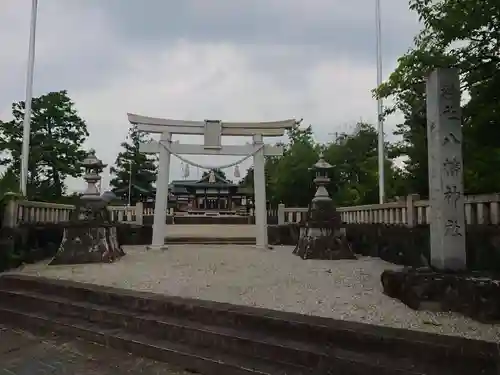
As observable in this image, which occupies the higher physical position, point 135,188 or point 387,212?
point 135,188

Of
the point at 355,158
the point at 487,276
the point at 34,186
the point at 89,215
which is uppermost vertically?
the point at 355,158

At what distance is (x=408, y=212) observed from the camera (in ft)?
27.2

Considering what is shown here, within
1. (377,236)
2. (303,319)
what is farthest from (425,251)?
(303,319)

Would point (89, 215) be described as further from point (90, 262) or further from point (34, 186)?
point (34, 186)

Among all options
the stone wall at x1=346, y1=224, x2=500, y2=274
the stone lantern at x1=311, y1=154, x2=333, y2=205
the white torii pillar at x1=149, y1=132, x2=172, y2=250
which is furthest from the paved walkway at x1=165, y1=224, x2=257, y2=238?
the stone wall at x1=346, y1=224, x2=500, y2=274

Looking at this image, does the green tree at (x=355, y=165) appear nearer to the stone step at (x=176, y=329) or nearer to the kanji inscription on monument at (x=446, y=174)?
the kanji inscription on monument at (x=446, y=174)

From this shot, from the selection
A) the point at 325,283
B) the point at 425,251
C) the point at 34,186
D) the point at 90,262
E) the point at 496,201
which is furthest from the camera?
the point at 34,186

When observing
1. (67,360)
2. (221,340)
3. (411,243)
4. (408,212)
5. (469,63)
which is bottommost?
(67,360)

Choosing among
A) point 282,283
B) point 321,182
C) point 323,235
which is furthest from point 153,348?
point 321,182

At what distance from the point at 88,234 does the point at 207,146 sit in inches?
206

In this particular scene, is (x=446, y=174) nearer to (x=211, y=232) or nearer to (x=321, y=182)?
(x=321, y=182)

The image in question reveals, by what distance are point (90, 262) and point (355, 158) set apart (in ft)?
57.6

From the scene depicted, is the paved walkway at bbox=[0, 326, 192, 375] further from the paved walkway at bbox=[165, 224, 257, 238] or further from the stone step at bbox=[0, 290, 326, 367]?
the paved walkway at bbox=[165, 224, 257, 238]

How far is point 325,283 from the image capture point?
624 centimetres
